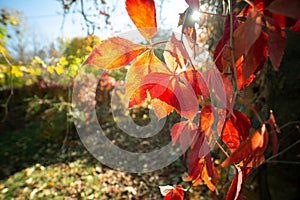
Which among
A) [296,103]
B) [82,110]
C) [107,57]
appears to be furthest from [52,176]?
[107,57]

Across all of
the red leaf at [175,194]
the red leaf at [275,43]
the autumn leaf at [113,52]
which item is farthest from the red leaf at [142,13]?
the red leaf at [175,194]

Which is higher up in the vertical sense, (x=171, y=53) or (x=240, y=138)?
(x=171, y=53)

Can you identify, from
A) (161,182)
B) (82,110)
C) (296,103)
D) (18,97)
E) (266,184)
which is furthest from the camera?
(18,97)

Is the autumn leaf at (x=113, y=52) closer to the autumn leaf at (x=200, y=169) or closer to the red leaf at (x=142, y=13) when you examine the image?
the red leaf at (x=142, y=13)

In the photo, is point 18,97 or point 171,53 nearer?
point 171,53

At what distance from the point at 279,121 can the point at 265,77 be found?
0.28m

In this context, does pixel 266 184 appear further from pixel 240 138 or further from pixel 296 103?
pixel 240 138

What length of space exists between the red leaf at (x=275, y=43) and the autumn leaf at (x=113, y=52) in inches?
6.4

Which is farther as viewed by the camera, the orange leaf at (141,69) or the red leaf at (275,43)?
the orange leaf at (141,69)

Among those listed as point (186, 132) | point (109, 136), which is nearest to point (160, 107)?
point (186, 132)

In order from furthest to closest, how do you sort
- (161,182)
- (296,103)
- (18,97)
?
(18,97) < (161,182) < (296,103)

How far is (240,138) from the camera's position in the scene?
335 mm

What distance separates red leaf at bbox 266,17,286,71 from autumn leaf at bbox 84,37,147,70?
163 mm

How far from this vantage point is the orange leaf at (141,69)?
36cm
